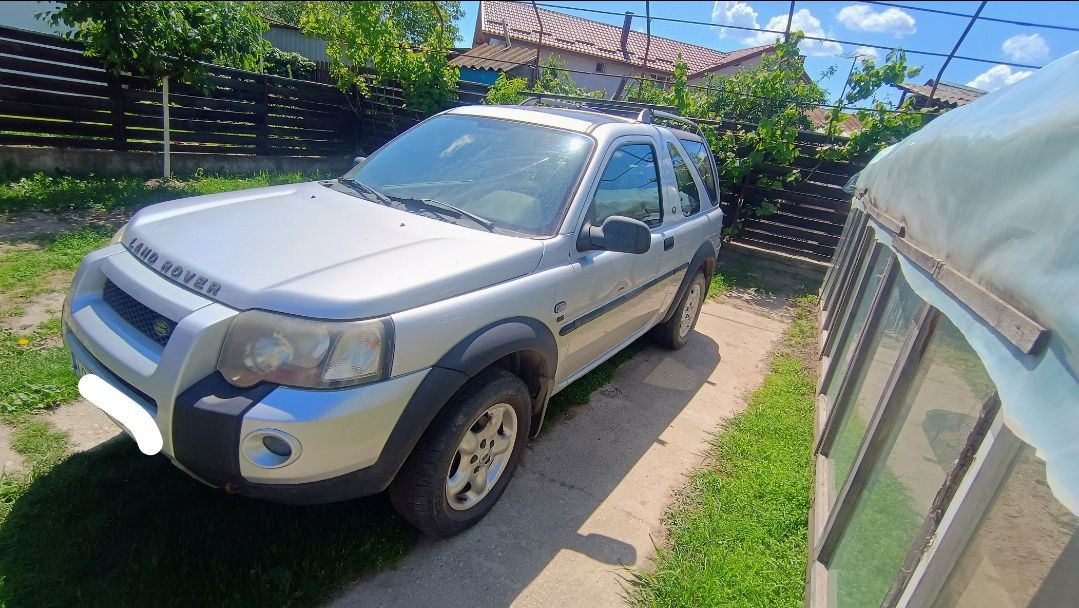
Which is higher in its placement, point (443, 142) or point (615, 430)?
point (443, 142)

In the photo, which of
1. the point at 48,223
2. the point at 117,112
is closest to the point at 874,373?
the point at 48,223

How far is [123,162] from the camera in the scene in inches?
311

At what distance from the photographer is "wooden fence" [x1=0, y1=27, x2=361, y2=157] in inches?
268

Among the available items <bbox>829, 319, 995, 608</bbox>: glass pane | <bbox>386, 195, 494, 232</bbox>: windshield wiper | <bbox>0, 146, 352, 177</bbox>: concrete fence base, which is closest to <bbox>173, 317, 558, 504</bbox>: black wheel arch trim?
<bbox>386, 195, 494, 232</bbox>: windshield wiper

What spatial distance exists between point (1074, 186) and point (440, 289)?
183 cm

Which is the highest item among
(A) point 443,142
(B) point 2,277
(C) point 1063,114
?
(C) point 1063,114

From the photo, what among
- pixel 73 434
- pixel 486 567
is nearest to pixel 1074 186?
pixel 486 567

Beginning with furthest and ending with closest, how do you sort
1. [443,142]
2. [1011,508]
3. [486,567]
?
[443,142] < [486,567] < [1011,508]

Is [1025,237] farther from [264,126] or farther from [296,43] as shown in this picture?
[296,43]

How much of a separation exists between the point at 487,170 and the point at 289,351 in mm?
1648

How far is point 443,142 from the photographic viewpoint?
3.43m

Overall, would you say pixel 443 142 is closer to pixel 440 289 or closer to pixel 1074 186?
pixel 440 289

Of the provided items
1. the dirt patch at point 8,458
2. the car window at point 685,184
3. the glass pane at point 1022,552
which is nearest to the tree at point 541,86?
the car window at point 685,184

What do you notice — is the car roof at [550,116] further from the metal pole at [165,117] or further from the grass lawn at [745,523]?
the metal pole at [165,117]
